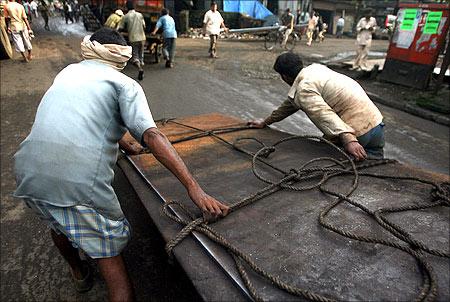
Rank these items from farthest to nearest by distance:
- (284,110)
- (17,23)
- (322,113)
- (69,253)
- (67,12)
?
(67,12), (17,23), (284,110), (322,113), (69,253)

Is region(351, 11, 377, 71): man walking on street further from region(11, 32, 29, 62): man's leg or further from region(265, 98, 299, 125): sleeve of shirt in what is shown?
region(11, 32, 29, 62): man's leg

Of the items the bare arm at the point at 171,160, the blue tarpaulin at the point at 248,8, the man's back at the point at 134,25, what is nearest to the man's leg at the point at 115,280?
the bare arm at the point at 171,160

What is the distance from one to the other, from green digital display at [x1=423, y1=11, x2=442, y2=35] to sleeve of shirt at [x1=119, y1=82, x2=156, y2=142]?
797cm

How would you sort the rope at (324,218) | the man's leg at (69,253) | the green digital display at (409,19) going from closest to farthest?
the rope at (324,218), the man's leg at (69,253), the green digital display at (409,19)

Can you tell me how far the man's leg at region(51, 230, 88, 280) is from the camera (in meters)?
1.89

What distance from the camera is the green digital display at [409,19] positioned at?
725 cm

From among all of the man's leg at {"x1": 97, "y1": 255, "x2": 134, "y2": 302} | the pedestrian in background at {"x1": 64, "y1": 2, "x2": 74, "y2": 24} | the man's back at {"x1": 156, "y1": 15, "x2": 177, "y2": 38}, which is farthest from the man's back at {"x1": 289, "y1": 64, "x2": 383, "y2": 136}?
the pedestrian in background at {"x1": 64, "y1": 2, "x2": 74, "y2": 24}

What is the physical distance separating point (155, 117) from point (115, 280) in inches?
153

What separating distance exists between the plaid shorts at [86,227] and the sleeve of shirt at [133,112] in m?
0.48

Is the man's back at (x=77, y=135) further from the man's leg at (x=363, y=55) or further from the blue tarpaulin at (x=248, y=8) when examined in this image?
the blue tarpaulin at (x=248, y=8)

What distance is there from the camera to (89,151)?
1.46 m

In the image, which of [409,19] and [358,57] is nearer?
[409,19]

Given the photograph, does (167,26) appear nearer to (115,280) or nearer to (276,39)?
(276,39)

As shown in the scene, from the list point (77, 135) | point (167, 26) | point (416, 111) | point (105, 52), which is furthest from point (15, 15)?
point (416, 111)
